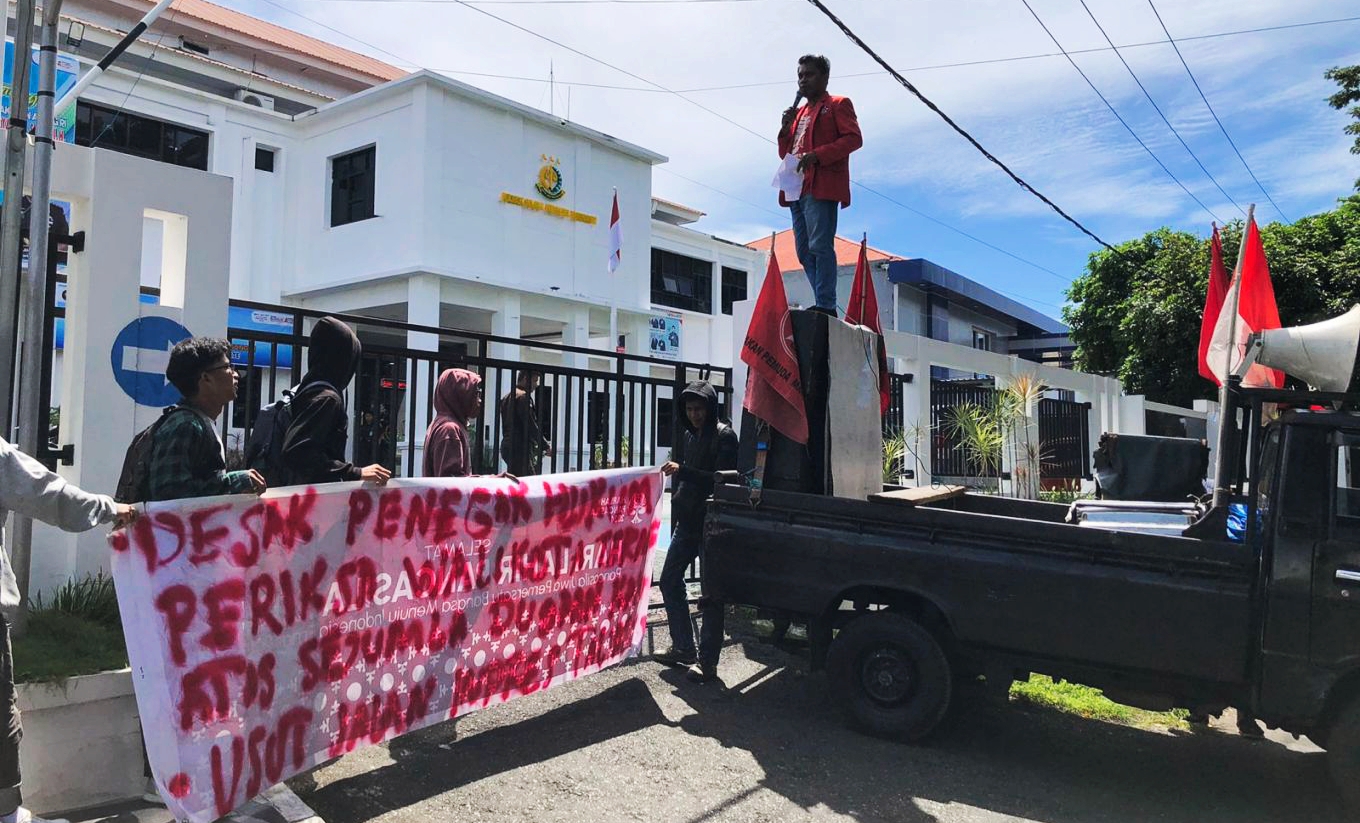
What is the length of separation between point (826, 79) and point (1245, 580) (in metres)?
4.18

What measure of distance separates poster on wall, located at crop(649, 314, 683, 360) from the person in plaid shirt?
22251 mm

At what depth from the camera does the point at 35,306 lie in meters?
3.98

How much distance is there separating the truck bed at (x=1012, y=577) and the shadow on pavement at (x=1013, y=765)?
0.60m

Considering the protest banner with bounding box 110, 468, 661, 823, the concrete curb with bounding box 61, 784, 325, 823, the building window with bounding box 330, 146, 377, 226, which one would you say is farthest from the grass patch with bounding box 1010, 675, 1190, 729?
the building window with bounding box 330, 146, 377, 226

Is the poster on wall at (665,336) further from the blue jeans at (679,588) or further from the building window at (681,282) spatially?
the blue jeans at (679,588)

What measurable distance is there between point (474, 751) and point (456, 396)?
6.23 feet

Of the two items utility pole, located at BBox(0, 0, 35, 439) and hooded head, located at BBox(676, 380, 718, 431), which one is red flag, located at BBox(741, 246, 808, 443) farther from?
utility pole, located at BBox(0, 0, 35, 439)

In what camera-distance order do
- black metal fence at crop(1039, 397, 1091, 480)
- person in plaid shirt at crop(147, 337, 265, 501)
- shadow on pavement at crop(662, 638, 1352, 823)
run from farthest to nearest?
1. black metal fence at crop(1039, 397, 1091, 480)
2. shadow on pavement at crop(662, 638, 1352, 823)
3. person in plaid shirt at crop(147, 337, 265, 501)

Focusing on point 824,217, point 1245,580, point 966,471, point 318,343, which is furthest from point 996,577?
point 966,471

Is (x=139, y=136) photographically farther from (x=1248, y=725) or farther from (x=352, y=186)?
(x=1248, y=725)

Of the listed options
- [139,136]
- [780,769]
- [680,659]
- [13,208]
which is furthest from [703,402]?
[139,136]

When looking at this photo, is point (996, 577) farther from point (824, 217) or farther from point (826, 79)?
point (826, 79)

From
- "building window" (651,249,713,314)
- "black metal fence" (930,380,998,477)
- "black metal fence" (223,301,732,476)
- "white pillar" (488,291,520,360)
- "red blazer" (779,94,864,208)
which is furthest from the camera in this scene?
"building window" (651,249,713,314)

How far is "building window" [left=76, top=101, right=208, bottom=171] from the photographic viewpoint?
18531 millimetres
